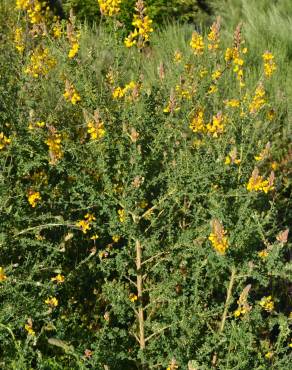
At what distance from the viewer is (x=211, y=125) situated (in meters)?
2.86

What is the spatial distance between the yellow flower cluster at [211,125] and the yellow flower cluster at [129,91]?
1.05 feet

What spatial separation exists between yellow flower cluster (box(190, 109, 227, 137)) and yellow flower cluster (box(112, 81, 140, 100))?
320 millimetres

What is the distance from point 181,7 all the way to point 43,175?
242 inches

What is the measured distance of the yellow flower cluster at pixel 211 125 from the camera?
2.62 m

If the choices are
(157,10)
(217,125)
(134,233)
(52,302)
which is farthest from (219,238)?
(157,10)

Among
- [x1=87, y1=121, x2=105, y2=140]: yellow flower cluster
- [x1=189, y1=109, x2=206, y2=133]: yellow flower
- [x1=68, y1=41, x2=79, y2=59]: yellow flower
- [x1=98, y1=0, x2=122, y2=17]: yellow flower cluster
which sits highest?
[x1=98, y1=0, x2=122, y2=17]: yellow flower cluster

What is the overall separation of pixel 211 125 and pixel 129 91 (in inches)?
16.1

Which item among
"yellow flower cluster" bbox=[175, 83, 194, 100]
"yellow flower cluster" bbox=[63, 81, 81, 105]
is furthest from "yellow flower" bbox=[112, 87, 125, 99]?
"yellow flower cluster" bbox=[175, 83, 194, 100]

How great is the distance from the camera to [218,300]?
304cm

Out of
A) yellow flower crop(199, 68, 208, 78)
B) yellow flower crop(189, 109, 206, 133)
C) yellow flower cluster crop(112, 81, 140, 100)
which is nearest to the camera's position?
yellow flower cluster crop(112, 81, 140, 100)

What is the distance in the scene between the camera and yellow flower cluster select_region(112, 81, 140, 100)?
2.57 metres

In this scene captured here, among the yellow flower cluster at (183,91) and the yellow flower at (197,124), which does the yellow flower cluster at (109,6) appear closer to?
the yellow flower cluster at (183,91)

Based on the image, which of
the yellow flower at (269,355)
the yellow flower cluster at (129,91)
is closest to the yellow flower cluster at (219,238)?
the yellow flower at (269,355)

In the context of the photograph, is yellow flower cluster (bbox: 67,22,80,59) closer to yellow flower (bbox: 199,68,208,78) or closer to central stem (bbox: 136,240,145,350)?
yellow flower (bbox: 199,68,208,78)
